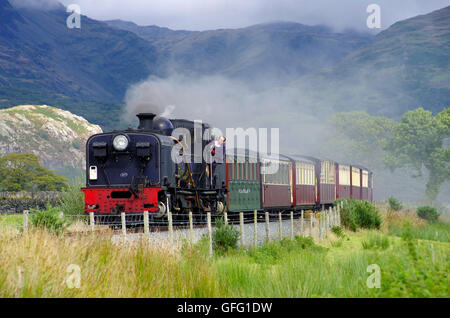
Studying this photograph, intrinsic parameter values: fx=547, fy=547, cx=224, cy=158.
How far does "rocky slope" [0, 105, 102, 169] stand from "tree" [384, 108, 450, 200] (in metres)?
57.1

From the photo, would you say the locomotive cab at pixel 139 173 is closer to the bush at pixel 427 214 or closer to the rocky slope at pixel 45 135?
the bush at pixel 427 214

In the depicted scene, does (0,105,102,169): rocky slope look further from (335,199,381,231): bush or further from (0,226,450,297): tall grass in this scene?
(0,226,450,297): tall grass

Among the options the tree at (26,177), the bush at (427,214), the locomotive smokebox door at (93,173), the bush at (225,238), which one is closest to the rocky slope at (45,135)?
the tree at (26,177)

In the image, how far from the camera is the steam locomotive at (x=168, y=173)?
56.6ft

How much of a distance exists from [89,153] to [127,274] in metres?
11.1

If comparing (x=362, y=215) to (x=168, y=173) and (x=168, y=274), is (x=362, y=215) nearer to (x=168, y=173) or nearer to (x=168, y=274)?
(x=168, y=173)

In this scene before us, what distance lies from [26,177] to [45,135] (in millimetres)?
47667

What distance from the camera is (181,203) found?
60.6 ft

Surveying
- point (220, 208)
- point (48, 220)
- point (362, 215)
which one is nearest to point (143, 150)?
point (220, 208)

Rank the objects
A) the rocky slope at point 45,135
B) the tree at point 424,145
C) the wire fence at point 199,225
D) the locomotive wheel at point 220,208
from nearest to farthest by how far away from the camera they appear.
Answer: the wire fence at point 199,225, the locomotive wheel at point 220,208, the tree at point 424,145, the rocky slope at point 45,135

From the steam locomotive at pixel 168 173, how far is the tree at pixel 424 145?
189 feet

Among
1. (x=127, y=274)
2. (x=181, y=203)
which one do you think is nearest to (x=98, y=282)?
(x=127, y=274)

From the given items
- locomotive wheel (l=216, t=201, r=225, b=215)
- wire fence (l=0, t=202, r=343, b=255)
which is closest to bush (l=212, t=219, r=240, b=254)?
wire fence (l=0, t=202, r=343, b=255)

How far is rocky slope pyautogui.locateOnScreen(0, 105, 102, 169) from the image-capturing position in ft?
316
